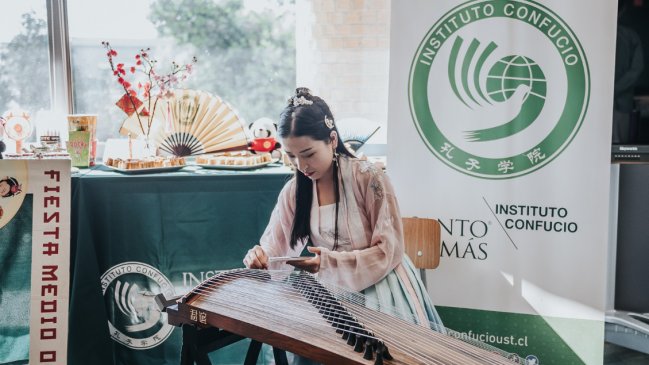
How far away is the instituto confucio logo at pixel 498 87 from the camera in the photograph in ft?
7.32

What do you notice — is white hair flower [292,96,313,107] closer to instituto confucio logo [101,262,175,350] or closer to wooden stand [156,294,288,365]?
wooden stand [156,294,288,365]

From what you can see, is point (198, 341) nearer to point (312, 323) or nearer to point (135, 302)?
point (312, 323)

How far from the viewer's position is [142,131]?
290 cm

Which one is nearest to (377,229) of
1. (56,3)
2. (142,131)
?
(142,131)

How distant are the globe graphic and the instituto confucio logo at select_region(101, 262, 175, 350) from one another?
5.21 ft

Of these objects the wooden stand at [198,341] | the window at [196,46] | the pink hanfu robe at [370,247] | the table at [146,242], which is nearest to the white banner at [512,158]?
the pink hanfu robe at [370,247]

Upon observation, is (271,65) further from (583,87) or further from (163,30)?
(583,87)

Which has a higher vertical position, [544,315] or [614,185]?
[614,185]

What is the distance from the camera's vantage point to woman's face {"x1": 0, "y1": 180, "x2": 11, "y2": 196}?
252 centimetres

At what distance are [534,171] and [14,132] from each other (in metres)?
2.30

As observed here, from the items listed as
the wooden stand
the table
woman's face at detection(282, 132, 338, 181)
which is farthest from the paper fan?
the wooden stand

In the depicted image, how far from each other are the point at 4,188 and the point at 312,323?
162cm

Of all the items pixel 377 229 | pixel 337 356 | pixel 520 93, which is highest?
pixel 520 93

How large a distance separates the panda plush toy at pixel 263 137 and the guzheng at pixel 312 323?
1.00 metres
